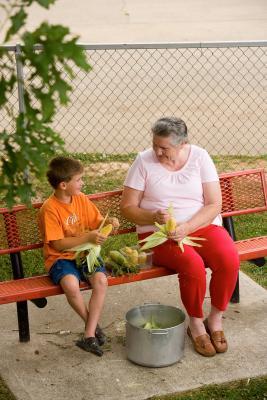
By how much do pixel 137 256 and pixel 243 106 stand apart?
19.1 feet

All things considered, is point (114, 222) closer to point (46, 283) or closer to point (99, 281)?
point (99, 281)

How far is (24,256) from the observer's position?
712 centimetres

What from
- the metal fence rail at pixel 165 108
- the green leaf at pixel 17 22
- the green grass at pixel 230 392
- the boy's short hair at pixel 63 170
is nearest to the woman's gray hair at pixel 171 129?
the boy's short hair at pixel 63 170

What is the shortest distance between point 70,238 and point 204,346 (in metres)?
1.00

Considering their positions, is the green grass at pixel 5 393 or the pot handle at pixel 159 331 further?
the pot handle at pixel 159 331

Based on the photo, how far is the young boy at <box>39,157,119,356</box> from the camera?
550 cm

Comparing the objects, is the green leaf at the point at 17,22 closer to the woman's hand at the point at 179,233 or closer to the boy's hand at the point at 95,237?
the boy's hand at the point at 95,237

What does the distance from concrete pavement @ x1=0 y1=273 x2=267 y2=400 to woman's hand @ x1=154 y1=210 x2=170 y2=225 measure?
739 mm

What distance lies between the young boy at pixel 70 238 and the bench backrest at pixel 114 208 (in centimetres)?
24

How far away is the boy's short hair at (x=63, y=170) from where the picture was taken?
5527mm

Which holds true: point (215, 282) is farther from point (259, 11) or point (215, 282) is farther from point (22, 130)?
point (259, 11)

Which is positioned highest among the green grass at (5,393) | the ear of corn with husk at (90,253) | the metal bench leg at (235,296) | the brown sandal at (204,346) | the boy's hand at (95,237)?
the boy's hand at (95,237)

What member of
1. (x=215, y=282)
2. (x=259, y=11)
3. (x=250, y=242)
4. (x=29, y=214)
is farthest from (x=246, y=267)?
(x=259, y=11)

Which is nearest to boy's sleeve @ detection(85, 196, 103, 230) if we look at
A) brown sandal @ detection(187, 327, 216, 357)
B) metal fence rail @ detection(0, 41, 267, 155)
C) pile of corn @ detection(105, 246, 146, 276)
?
pile of corn @ detection(105, 246, 146, 276)
